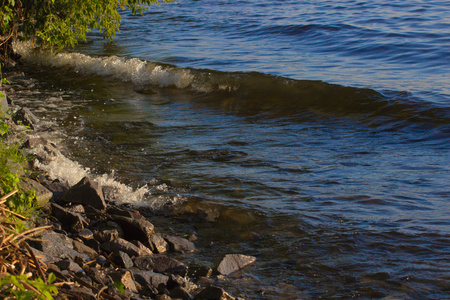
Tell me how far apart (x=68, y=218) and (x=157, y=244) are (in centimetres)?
89

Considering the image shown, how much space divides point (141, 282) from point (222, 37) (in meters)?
15.7

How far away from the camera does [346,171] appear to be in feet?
21.3

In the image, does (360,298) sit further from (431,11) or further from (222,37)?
(431,11)

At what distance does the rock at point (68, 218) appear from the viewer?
4493 millimetres

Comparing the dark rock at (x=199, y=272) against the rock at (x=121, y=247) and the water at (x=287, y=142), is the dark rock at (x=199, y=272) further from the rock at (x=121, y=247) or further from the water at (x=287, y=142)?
the rock at (x=121, y=247)

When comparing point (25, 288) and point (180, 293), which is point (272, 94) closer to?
point (180, 293)

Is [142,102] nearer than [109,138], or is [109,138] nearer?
[109,138]

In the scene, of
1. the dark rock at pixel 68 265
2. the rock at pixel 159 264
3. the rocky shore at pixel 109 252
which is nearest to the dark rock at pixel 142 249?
the rocky shore at pixel 109 252

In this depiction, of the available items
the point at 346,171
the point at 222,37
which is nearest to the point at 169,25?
the point at 222,37

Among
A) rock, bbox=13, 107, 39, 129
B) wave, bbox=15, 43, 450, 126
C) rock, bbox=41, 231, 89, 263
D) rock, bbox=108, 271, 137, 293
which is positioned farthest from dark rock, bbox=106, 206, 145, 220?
wave, bbox=15, 43, 450, 126

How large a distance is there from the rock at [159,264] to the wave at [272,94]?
6.00m

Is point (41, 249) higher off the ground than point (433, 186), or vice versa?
point (41, 249)

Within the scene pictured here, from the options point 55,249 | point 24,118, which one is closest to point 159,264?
point 55,249

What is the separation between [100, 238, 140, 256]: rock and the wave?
241 inches
